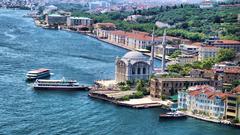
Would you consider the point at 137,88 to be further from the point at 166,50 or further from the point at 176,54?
the point at 166,50

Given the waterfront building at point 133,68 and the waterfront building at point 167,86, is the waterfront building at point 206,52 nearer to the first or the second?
the waterfront building at point 133,68

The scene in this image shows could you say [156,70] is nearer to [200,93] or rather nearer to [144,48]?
[200,93]

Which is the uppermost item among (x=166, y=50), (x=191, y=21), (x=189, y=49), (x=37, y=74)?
(x=191, y=21)

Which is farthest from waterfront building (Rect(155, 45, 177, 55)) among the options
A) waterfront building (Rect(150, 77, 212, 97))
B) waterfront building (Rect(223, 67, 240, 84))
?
waterfront building (Rect(150, 77, 212, 97))

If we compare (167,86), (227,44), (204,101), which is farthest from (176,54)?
(204,101)

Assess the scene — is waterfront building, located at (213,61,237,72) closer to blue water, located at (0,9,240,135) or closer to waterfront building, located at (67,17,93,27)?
blue water, located at (0,9,240,135)

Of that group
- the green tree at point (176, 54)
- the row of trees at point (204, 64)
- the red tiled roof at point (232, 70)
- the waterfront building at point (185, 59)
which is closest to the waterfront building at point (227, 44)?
the green tree at point (176, 54)

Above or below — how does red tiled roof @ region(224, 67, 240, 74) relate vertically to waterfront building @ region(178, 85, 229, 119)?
above
